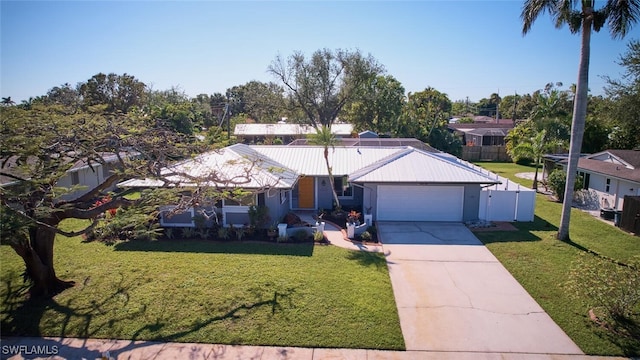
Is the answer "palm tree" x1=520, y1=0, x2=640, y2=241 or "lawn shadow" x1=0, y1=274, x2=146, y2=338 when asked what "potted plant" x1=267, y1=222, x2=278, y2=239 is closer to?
"lawn shadow" x1=0, y1=274, x2=146, y2=338

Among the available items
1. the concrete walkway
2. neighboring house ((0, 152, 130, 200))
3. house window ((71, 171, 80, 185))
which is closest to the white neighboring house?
the concrete walkway

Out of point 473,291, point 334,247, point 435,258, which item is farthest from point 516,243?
point 334,247

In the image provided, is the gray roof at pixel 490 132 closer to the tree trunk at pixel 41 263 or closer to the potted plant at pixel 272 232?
the potted plant at pixel 272 232

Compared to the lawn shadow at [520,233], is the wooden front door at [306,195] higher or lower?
higher

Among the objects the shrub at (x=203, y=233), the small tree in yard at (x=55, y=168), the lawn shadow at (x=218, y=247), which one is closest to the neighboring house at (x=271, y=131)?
the shrub at (x=203, y=233)

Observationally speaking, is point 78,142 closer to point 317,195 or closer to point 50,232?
point 50,232

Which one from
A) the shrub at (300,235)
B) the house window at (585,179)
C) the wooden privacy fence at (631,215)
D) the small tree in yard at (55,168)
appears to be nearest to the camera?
the small tree in yard at (55,168)

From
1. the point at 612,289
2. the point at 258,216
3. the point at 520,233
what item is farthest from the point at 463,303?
the point at 258,216

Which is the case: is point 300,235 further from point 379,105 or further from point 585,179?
point 379,105
